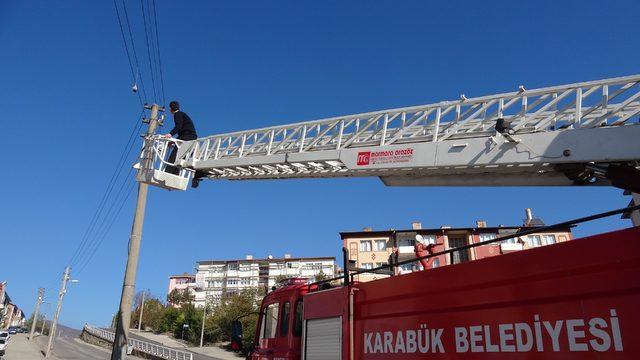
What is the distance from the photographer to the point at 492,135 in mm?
6262

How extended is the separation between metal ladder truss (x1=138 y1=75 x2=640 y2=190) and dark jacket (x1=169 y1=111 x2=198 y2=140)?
0.84m

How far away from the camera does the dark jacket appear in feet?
33.2

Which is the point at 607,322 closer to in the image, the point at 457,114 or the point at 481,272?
the point at 481,272

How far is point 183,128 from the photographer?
10.2m

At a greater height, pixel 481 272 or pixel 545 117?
pixel 545 117

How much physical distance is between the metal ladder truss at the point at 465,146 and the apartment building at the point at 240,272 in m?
87.9

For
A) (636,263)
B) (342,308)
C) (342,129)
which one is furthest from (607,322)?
(342,129)

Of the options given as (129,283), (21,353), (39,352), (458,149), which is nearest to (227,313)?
(39,352)

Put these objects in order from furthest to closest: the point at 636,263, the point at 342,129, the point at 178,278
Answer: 1. the point at 178,278
2. the point at 342,129
3. the point at 636,263

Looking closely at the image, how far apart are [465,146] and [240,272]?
9831cm

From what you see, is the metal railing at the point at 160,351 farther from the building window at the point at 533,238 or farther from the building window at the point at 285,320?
the building window at the point at 285,320

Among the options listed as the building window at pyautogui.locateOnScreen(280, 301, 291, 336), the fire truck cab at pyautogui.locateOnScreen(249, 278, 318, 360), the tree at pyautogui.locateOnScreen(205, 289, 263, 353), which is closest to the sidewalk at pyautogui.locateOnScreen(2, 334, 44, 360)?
the tree at pyautogui.locateOnScreen(205, 289, 263, 353)

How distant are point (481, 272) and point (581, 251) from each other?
3.08ft

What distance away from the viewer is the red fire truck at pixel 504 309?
3320 millimetres
